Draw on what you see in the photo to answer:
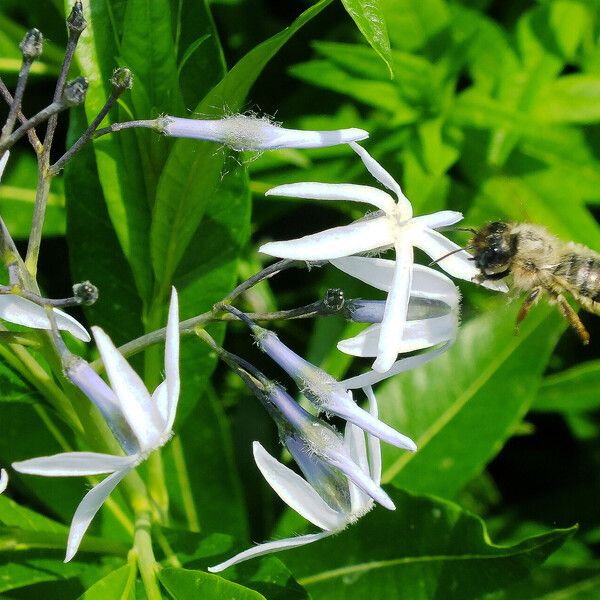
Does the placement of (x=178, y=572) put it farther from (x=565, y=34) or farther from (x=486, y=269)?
(x=565, y=34)

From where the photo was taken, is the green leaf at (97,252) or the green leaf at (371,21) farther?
the green leaf at (97,252)

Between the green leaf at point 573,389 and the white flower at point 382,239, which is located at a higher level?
the white flower at point 382,239

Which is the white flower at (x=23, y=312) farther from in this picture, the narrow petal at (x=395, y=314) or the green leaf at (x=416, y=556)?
the green leaf at (x=416, y=556)

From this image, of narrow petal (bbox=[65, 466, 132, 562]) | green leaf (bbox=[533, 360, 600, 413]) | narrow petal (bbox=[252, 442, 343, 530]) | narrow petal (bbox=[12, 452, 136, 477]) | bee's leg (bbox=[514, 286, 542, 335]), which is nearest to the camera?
narrow petal (bbox=[12, 452, 136, 477])

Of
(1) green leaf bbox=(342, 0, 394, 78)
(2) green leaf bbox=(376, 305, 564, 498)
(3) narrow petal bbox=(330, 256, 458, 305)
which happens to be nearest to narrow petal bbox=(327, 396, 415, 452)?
(3) narrow petal bbox=(330, 256, 458, 305)

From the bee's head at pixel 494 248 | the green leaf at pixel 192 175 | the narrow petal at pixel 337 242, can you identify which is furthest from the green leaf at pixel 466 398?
the narrow petal at pixel 337 242

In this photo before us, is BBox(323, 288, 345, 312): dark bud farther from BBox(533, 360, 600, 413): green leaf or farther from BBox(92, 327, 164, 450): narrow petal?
BBox(533, 360, 600, 413): green leaf
